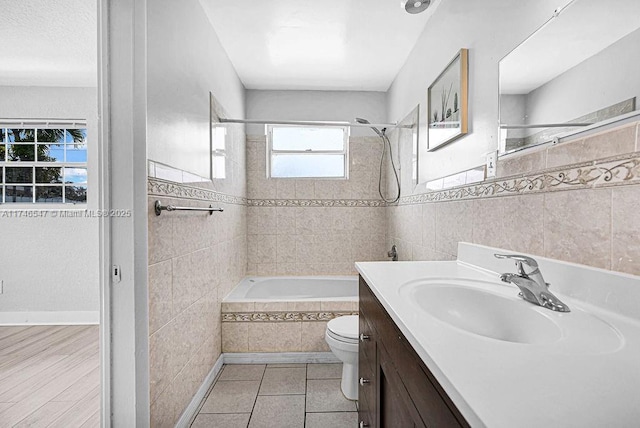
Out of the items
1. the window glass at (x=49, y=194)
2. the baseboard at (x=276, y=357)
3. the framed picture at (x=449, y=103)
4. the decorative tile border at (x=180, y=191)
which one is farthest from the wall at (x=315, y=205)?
the window glass at (x=49, y=194)

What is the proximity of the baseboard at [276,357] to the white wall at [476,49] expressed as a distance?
5.14 feet

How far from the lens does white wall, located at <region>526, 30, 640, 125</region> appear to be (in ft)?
2.55

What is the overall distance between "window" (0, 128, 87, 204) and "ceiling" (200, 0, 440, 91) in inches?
75.9

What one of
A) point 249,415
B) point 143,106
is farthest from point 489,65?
point 249,415

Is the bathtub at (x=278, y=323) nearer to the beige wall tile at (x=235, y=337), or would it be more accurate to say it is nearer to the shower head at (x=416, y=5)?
the beige wall tile at (x=235, y=337)

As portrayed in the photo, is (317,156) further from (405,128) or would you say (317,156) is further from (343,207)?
(405,128)

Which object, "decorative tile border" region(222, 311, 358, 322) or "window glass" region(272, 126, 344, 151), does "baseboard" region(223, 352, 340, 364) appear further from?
"window glass" region(272, 126, 344, 151)

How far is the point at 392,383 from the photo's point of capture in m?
0.90

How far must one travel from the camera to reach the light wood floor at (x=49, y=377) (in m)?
1.68

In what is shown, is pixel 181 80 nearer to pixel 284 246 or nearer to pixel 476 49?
pixel 476 49

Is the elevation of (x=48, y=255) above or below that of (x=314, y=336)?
above

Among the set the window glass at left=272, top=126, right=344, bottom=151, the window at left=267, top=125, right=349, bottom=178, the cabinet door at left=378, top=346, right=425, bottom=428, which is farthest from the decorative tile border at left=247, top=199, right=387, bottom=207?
the cabinet door at left=378, top=346, right=425, bottom=428

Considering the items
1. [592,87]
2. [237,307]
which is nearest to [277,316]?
[237,307]

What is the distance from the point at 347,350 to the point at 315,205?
1705 mm
